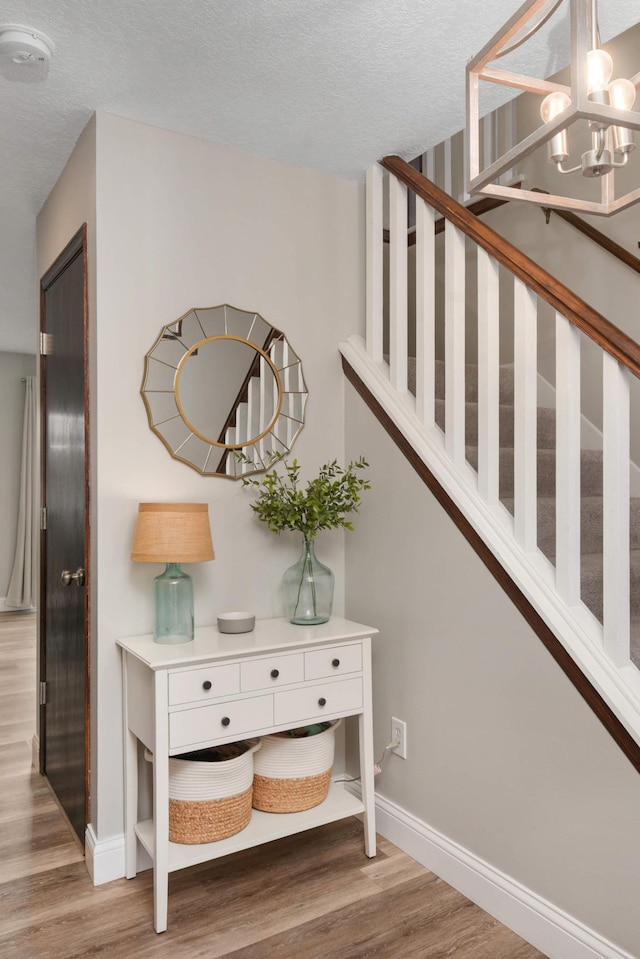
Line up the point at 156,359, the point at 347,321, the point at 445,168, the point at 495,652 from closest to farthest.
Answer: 1. the point at 495,652
2. the point at 156,359
3. the point at 347,321
4. the point at 445,168

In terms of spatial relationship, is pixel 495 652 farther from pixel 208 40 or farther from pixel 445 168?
pixel 445 168

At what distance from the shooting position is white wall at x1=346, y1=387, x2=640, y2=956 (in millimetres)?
1841

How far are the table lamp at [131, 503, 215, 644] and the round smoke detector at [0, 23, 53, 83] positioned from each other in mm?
1342

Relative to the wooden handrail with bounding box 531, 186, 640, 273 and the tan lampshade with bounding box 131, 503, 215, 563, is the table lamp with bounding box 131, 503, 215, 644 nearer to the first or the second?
the tan lampshade with bounding box 131, 503, 215, 563

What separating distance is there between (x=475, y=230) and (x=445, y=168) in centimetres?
191

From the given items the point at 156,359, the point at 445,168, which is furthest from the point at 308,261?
the point at 445,168

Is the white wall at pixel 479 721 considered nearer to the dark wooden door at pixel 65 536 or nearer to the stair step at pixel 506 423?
the stair step at pixel 506 423

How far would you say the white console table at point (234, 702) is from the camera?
209cm

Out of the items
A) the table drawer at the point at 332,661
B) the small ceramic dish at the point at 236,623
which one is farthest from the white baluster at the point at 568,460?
the small ceramic dish at the point at 236,623

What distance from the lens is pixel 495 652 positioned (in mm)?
2189

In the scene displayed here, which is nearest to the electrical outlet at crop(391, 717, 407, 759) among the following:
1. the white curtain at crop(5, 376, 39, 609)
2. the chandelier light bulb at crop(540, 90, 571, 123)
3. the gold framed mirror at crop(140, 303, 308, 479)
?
the gold framed mirror at crop(140, 303, 308, 479)

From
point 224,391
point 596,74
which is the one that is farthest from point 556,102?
point 224,391

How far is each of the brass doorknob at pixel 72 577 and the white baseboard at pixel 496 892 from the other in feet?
4.49

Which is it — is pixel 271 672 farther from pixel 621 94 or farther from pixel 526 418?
pixel 621 94
